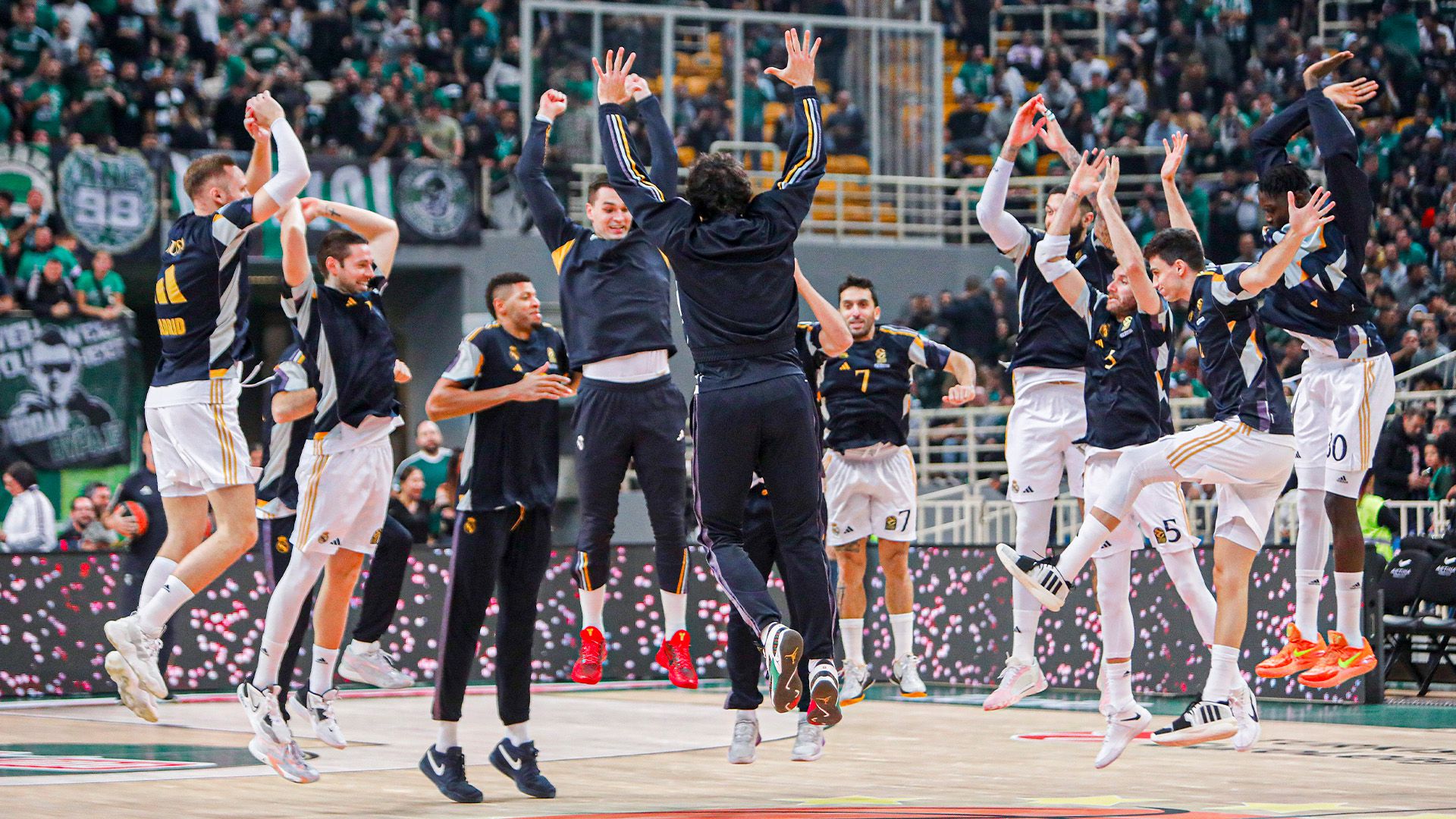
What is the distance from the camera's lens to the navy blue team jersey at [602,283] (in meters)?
9.57

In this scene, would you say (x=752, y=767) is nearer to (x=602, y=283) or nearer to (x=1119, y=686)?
(x=1119, y=686)

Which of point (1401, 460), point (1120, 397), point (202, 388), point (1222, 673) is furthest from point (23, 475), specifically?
point (1401, 460)

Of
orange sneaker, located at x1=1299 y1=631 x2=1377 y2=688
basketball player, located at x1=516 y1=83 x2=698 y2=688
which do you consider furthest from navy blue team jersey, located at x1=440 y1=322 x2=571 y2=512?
orange sneaker, located at x1=1299 y1=631 x2=1377 y2=688

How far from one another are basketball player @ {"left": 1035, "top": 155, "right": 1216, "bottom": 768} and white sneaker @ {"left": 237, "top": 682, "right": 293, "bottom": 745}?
400 cm

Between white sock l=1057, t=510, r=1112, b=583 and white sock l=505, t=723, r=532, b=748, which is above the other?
white sock l=1057, t=510, r=1112, b=583

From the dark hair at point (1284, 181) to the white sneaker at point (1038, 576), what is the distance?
2.29 m

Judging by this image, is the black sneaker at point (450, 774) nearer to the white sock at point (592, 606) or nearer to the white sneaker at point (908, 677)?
the white sock at point (592, 606)

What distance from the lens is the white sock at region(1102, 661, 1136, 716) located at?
894 cm

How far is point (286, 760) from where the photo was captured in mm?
8477

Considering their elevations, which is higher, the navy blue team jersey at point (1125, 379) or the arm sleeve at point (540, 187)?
the arm sleeve at point (540, 187)

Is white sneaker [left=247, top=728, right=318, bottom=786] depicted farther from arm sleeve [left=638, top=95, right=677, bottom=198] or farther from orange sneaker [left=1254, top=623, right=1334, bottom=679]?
orange sneaker [left=1254, top=623, right=1334, bottom=679]

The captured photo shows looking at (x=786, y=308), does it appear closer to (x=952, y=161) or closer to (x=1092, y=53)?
(x=952, y=161)

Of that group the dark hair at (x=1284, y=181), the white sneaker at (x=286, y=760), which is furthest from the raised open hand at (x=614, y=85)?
the dark hair at (x=1284, y=181)

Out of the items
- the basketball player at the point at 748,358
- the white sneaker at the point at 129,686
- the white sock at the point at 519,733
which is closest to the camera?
the basketball player at the point at 748,358
